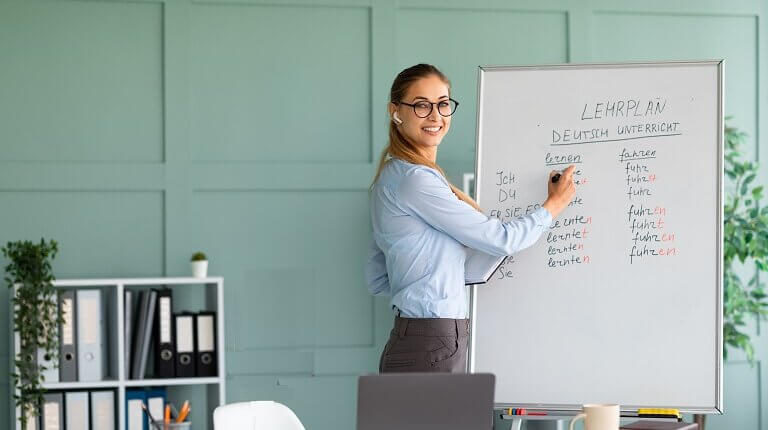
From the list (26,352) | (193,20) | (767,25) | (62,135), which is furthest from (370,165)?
(767,25)

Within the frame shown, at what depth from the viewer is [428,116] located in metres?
2.59

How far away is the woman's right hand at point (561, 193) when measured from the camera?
278 centimetres

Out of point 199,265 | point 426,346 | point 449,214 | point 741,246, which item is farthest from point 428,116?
point 741,246

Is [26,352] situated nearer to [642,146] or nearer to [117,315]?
[117,315]

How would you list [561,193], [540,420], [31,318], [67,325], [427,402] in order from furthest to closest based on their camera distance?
[67,325]
[31,318]
[540,420]
[561,193]
[427,402]

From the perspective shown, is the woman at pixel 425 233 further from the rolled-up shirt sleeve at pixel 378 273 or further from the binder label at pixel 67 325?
the binder label at pixel 67 325

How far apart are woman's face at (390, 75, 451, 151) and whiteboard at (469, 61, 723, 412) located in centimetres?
38

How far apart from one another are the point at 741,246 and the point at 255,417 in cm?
261

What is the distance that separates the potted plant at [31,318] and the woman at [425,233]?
1721 millimetres

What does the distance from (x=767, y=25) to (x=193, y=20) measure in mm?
2638

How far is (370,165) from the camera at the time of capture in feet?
14.3

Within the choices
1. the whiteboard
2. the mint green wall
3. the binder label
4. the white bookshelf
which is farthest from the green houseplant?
the binder label

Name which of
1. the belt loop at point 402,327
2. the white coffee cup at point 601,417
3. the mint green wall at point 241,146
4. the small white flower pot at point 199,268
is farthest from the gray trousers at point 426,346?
the mint green wall at point 241,146

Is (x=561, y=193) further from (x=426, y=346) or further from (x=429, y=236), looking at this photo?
(x=426, y=346)
